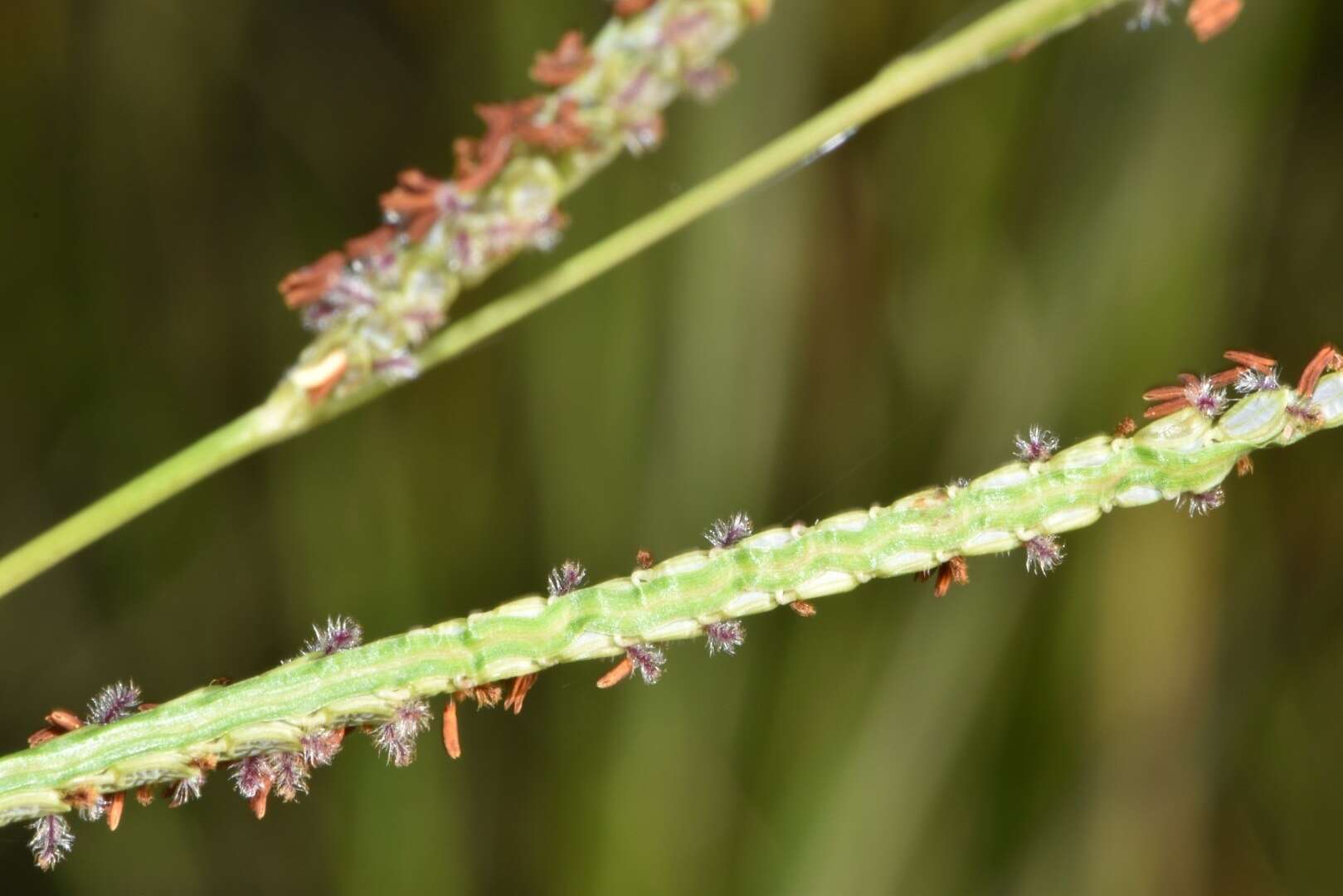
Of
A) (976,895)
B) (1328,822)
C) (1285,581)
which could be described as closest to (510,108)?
(976,895)

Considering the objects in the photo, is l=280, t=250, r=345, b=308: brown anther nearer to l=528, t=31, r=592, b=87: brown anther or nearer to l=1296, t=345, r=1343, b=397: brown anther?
l=528, t=31, r=592, b=87: brown anther

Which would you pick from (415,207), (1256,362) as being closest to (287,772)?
(415,207)

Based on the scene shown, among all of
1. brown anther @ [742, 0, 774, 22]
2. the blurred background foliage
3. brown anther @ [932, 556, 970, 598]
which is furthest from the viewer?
the blurred background foliage

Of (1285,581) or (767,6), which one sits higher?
(1285,581)

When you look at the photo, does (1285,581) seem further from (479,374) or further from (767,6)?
(767,6)

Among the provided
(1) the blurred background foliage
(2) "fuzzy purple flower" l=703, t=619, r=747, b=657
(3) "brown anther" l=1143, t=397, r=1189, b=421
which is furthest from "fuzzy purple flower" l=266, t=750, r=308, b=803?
(1) the blurred background foliage

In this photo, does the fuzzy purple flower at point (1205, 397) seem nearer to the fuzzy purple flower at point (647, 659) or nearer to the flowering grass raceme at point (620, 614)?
the flowering grass raceme at point (620, 614)
